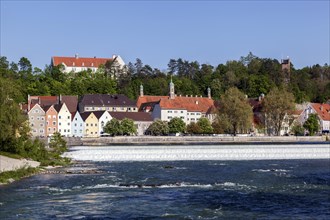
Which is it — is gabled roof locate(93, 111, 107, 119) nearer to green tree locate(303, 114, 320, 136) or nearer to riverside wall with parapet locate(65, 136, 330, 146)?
riverside wall with parapet locate(65, 136, 330, 146)

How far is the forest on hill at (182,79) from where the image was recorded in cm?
13075

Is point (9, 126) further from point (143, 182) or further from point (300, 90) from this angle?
point (300, 90)

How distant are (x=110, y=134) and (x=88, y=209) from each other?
76189 millimetres

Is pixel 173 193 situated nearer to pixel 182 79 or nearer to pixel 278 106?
pixel 278 106

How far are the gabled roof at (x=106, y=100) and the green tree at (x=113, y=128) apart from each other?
17.2 meters

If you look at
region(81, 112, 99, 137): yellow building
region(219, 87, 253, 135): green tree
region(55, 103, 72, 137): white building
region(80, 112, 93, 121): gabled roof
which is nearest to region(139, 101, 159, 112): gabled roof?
region(81, 112, 99, 137): yellow building

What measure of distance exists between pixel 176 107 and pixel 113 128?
902 inches

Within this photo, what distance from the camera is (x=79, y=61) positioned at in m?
158

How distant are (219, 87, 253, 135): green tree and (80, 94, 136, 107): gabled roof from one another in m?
27.0

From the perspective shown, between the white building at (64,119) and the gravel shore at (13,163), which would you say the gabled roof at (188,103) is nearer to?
the white building at (64,119)

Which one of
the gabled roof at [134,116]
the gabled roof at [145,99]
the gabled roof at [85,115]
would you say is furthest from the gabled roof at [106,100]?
the gabled roof at [134,116]

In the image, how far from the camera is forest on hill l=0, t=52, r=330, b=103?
131 meters

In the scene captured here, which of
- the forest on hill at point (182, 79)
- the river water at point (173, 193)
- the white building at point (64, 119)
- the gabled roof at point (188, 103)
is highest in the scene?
the forest on hill at point (182, 79)

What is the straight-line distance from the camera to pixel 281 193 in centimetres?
3181
